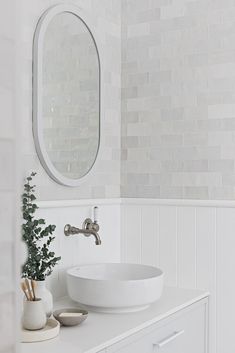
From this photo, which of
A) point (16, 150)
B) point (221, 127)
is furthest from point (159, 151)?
point (16, 150)

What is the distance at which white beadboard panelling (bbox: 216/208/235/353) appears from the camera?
2.08 meters

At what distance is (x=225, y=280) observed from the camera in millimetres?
2100

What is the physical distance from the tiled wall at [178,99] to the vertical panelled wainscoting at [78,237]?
0.18 meters

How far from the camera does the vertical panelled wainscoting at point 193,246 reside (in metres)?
2.09

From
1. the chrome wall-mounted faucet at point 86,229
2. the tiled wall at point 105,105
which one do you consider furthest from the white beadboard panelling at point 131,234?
the chrome wall-mounted faucet at point 86,229

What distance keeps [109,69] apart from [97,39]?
6.5 inches

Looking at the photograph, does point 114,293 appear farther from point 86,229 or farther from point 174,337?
point 86,229

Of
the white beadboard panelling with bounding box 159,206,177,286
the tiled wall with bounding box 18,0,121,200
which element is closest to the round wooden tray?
the tiled wall with bounding box 18,0,121,200

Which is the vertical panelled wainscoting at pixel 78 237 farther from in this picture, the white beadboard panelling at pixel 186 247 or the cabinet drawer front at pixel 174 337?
the cabinet drawer front at pixel 174 337

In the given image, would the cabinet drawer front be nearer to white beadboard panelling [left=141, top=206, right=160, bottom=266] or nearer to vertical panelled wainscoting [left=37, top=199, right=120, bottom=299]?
white beadboard panelling [left=141, top=206, right=160, bottom=266]

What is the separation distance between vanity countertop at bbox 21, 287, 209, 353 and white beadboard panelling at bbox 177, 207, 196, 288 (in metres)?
0.22

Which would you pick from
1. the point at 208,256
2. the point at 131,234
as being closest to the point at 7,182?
the point at 208,256

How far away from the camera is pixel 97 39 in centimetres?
221

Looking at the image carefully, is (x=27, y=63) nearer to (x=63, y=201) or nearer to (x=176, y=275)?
(x=63, y=201)
